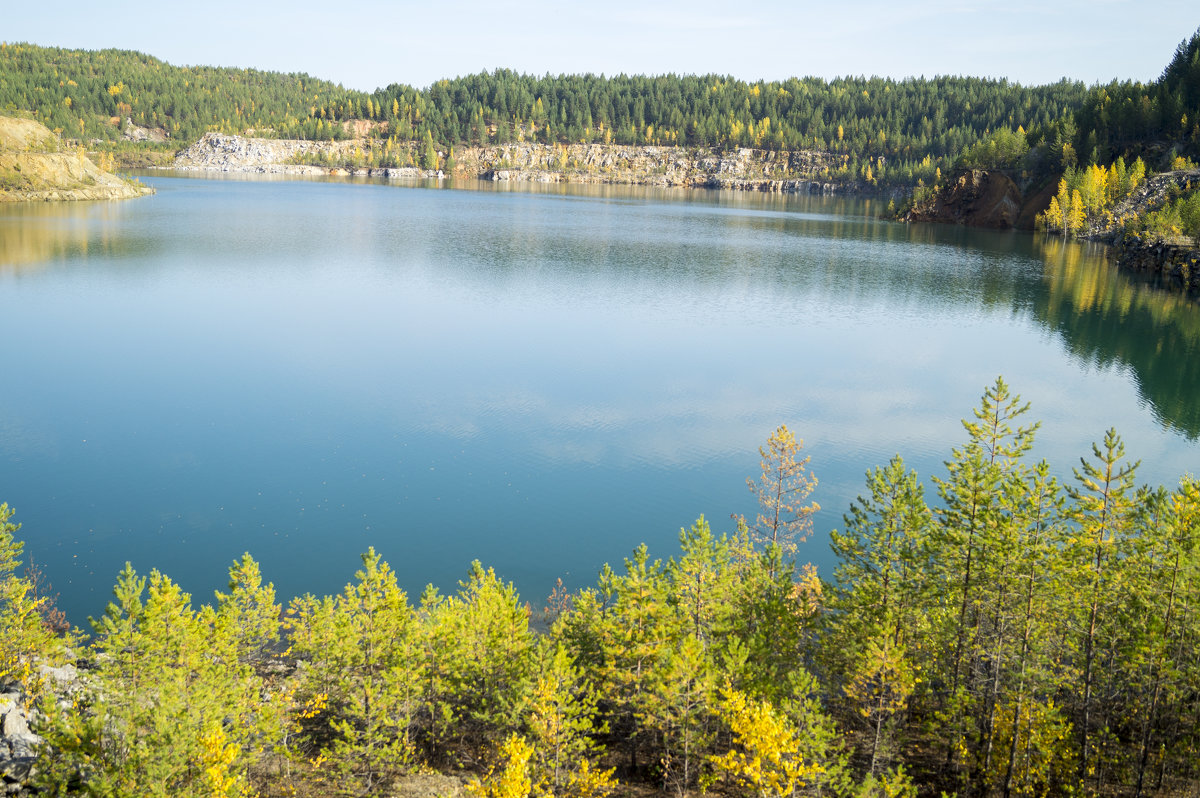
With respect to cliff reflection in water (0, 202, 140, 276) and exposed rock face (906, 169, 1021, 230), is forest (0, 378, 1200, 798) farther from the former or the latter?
exposed rock face (906, 169, 1021, 230)

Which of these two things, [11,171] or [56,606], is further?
[11,171]

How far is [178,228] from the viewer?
12288cm

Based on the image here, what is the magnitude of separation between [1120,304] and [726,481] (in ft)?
223

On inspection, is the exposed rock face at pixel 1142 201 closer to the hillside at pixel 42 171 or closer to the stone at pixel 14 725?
the stone at pixel 14 725

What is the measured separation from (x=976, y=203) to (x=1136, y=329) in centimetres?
11125

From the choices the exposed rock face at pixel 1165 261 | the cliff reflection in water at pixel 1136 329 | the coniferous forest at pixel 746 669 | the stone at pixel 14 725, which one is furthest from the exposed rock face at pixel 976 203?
the stone at pixel 14 725

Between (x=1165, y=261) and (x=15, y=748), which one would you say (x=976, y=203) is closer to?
(x=1165, y=261)

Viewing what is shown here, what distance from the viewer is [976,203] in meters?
A: 176

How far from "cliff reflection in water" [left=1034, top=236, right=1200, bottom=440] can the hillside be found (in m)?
170

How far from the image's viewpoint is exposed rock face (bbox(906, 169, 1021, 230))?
6693 inches

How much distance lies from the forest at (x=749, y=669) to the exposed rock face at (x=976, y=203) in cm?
16423

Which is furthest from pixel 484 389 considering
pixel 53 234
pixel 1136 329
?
pixel 53 234

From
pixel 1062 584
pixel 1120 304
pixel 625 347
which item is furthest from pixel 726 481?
pixel 1120 304

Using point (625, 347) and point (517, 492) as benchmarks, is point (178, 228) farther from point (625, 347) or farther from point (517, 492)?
point (517, 492)
